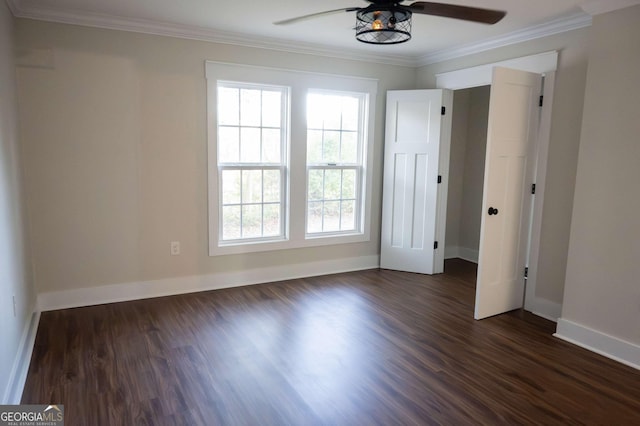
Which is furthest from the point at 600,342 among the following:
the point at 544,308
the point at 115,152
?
the point at 115,152

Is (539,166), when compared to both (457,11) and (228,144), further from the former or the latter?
(228,144)

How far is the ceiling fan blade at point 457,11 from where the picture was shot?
2314 mm

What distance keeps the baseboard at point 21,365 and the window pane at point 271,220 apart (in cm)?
214

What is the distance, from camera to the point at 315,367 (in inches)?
109

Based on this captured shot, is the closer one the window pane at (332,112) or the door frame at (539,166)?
the door frame at (539,166)

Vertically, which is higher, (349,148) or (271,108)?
(271,108)

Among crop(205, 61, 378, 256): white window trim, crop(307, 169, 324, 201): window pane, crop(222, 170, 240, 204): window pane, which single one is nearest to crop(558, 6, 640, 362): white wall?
crop(205, 61, 378, 256): white window trim

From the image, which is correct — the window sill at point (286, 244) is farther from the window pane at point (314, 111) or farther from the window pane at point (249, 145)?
the window pane at point (314, 111)

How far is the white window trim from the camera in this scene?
4.09m

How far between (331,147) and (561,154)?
2237 millimetres

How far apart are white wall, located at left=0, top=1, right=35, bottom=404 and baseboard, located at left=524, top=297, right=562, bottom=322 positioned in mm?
3787

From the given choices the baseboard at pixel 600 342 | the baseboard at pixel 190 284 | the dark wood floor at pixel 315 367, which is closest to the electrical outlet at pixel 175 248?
the baseboard at pixel 190 284

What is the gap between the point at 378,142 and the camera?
5.01m

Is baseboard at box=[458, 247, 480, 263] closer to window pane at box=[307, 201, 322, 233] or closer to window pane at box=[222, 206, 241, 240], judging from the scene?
window pane at box=[307, 201, 322, 233]
